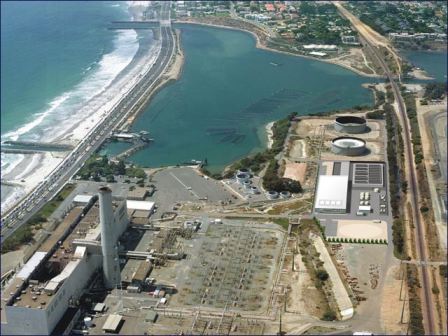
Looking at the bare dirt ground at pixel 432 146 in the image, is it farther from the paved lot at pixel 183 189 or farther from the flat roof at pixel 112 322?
the flat roof at pixel 112 322

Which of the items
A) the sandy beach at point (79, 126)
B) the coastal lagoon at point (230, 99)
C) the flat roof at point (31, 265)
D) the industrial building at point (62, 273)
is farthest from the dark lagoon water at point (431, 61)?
the flat roof at point (31, 265)

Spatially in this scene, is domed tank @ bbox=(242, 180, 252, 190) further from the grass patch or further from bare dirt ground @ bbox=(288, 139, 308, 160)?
the grass patch

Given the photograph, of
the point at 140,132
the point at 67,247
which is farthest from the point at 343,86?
the point at 67,247

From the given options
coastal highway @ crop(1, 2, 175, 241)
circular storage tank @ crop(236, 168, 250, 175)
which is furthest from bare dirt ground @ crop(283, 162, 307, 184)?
coastal highway @ crop(1, 2, 175, 241)

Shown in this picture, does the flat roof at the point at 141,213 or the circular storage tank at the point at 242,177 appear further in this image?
the circular storage tank at the point at 242,177

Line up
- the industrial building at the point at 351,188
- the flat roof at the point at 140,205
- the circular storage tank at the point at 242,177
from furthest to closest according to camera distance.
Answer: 1. the circular storage tank at the point at 242,177
2. the flat roof at the point at 140,205
3. the industrial building at the point at 351,188

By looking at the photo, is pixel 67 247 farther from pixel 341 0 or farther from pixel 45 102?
pixel 341 0

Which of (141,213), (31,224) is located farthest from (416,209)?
(31,224)
